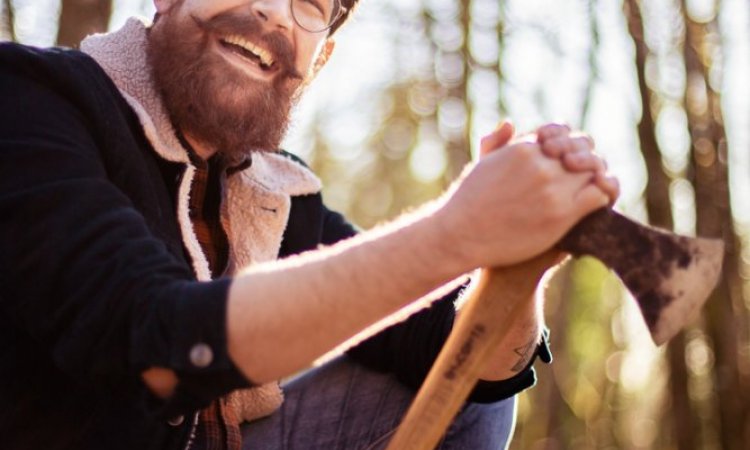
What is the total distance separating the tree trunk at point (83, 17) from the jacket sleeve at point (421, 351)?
356cm

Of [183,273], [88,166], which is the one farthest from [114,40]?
[183,273]

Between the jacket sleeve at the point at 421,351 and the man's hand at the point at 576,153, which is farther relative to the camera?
the jacket sleeve at the point at 421,351

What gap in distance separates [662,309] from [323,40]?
154 cm

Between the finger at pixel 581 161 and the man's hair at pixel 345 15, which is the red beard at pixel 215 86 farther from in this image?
the finger at pixel 581 161

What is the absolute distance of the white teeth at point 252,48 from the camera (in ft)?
8.06

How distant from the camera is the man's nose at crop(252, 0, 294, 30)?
254 centimetres

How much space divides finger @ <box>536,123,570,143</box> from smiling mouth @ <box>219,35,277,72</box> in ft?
3.54

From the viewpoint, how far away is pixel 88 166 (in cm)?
178

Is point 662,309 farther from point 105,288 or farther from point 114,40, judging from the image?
point 114,40

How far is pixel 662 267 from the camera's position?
166 cm

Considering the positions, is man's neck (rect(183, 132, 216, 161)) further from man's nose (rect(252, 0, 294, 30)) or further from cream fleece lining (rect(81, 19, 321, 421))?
man's nose (rect(252, 0, 294, 30))

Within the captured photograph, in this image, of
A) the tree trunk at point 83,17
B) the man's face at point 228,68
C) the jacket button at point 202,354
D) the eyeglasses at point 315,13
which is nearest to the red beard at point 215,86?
the man's face at point 228,68

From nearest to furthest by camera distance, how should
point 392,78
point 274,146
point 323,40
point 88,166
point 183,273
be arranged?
point 183,273
point 88,166
point 274,146
point 323,40
point 392,78

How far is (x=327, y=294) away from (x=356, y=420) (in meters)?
1.14
